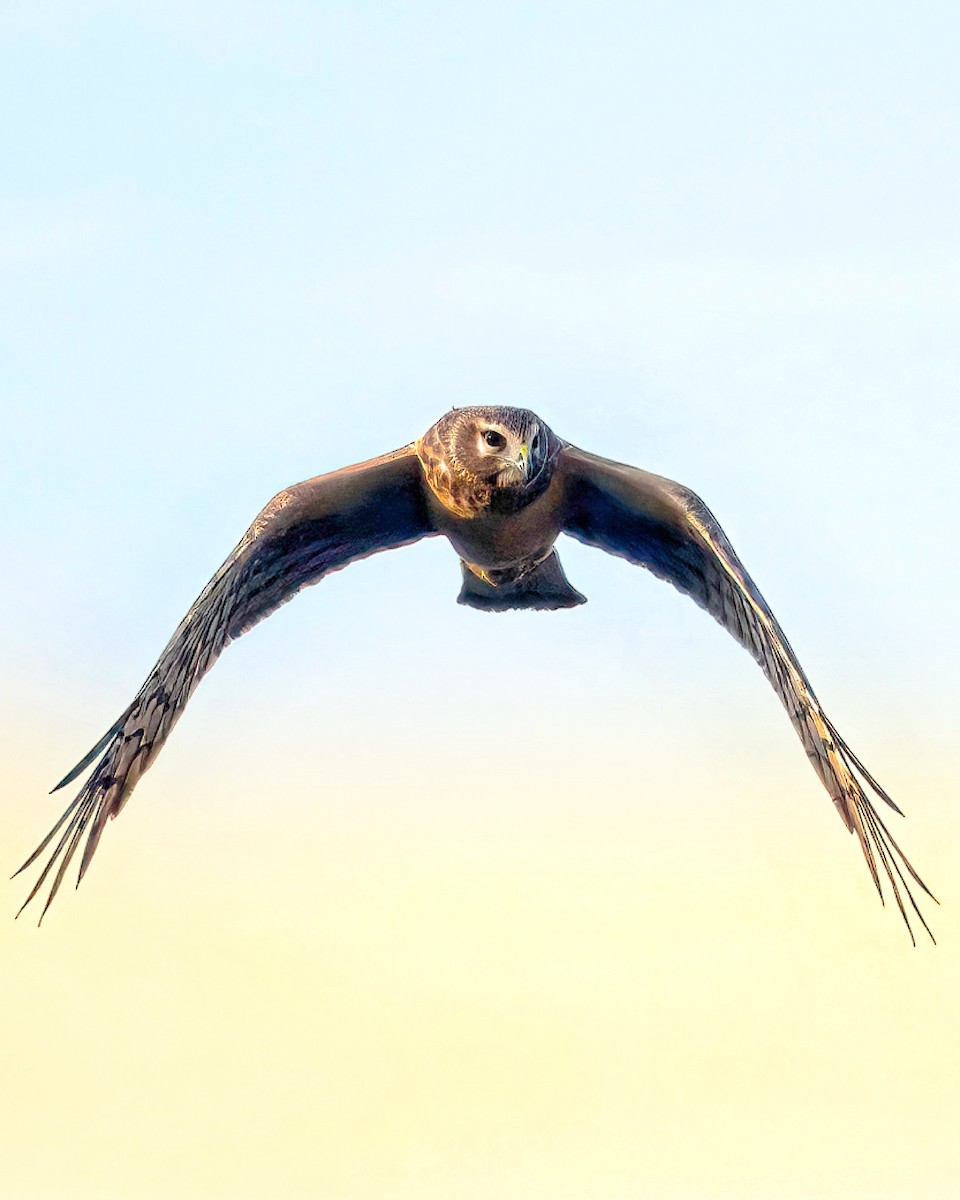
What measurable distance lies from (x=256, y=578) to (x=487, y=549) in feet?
3.80

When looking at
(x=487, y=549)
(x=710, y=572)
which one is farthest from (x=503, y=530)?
(x=710, y=572)

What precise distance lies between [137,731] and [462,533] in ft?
6.03

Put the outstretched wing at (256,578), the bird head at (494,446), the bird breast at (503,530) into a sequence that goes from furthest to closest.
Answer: the bird breast at (503,530) < the bird head at (494,446) < the outstretched wing at (256,578)

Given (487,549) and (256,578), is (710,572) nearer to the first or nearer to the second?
(487,549)

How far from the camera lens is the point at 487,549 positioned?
7914 millimetres

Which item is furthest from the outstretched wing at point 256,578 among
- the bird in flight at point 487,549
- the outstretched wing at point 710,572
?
the outstretched wing at point 710,572

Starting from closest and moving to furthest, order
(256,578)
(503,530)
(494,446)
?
(494,446), (503,530), (256,578)

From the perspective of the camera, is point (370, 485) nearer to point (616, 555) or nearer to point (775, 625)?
point (616, 555)

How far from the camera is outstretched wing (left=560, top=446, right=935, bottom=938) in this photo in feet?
23.5

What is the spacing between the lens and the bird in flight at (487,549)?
23.5 ft

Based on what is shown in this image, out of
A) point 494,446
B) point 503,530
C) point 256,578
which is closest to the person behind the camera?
point 494,446

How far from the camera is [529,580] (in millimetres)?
8555

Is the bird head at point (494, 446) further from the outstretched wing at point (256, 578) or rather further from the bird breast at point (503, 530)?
the outstretched wing at point (256, 578)

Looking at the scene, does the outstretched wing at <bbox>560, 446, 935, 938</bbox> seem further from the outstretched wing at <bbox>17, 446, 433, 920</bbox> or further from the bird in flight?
the outstretched wing at <bbox>17, 446, 433, 920</bbox>
